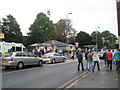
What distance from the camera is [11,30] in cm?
5688

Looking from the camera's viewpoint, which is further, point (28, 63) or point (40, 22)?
point (40, 22)

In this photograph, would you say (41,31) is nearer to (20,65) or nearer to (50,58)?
(50,58)

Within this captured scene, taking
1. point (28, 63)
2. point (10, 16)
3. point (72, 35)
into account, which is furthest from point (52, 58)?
point (72, 35)

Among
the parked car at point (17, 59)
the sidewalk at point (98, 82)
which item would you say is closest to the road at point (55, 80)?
the sidewalk at point (98, 82)

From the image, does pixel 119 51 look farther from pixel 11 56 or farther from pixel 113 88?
pixel 11 56

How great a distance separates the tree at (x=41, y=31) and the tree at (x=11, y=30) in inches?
207

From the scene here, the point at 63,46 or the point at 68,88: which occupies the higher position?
the point at 63,46

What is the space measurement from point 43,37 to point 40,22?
8058 millimetres

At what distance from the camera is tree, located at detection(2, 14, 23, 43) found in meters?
55.3

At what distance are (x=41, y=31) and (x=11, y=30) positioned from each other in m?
11.3

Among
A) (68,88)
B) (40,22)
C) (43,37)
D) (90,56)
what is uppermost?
(40,22)

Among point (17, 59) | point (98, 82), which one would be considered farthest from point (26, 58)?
point (98, 82)

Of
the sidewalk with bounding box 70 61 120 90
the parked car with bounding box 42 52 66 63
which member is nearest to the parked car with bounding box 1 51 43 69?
the parked car with bounding box 42 52 66 63

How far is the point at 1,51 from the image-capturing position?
2220 centimetres
